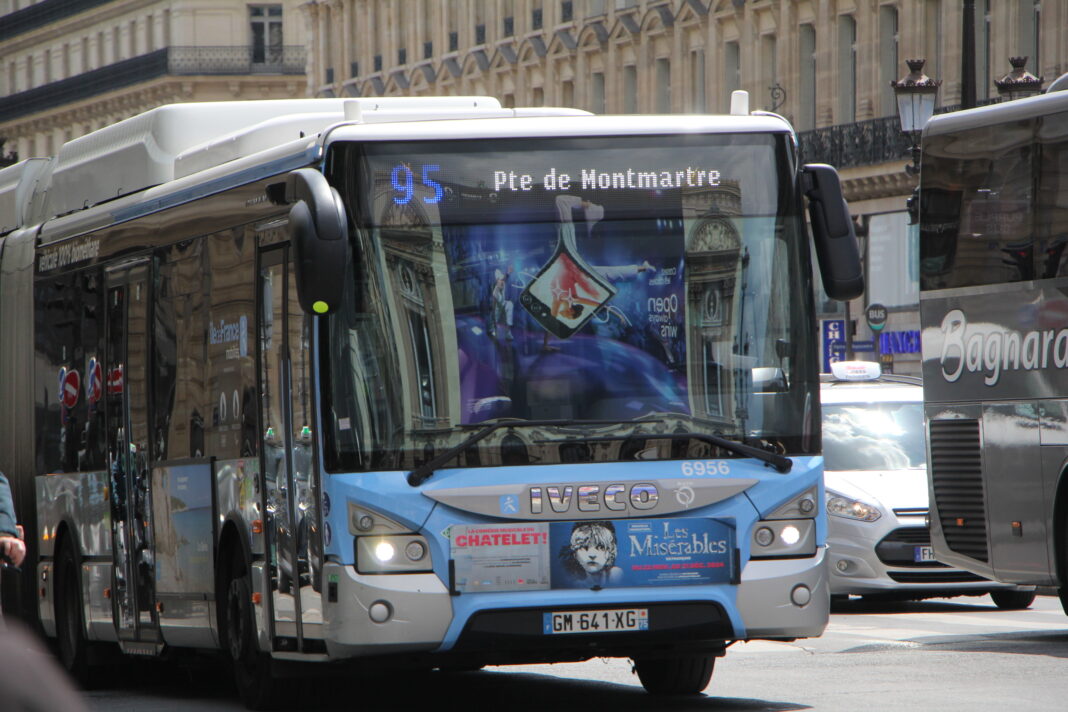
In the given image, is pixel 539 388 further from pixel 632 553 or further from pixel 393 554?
pixel 393 554

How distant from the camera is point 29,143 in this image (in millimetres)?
101000

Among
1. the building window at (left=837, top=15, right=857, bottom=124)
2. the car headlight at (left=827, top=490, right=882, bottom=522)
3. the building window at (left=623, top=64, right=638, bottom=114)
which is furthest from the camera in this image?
the building window at (left=623, top=64, right=638, bottom=114)

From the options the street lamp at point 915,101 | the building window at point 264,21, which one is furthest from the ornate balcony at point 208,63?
the street lamp at point 915,101

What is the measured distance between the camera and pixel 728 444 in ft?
34.2

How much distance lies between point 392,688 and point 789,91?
1548 inches

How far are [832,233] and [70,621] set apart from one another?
6386 millimetres

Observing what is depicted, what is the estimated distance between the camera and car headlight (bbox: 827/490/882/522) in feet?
60.0

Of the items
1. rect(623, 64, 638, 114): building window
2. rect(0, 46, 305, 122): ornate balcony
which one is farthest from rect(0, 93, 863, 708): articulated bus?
rect(0, 46, 305, 122): ornate balcony

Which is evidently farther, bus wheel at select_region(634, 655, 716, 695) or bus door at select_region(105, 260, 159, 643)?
bus door at select_region(105, 260, 159, 643)

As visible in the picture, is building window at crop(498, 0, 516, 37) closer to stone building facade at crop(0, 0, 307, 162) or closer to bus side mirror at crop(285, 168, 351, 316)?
stone building facade at crop(0, 0, 307, 162)

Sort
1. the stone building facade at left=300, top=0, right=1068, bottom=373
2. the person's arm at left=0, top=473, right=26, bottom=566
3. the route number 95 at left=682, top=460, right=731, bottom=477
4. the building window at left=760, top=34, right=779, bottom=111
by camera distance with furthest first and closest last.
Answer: the building window at left=760, top=34, right=779, bottom=111, the stone building facade at left=300, top=0, right=1068, bottom=373, the route number 95 at left=682, top=460, right=731, bottom=477, the person's arm at left=0, top=473, right=26, bottom=566

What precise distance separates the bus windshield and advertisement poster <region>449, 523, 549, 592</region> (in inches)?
12.2

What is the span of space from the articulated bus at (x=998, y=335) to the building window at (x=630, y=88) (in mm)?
41808

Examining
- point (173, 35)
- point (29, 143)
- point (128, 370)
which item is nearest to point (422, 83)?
point (173, 35)
